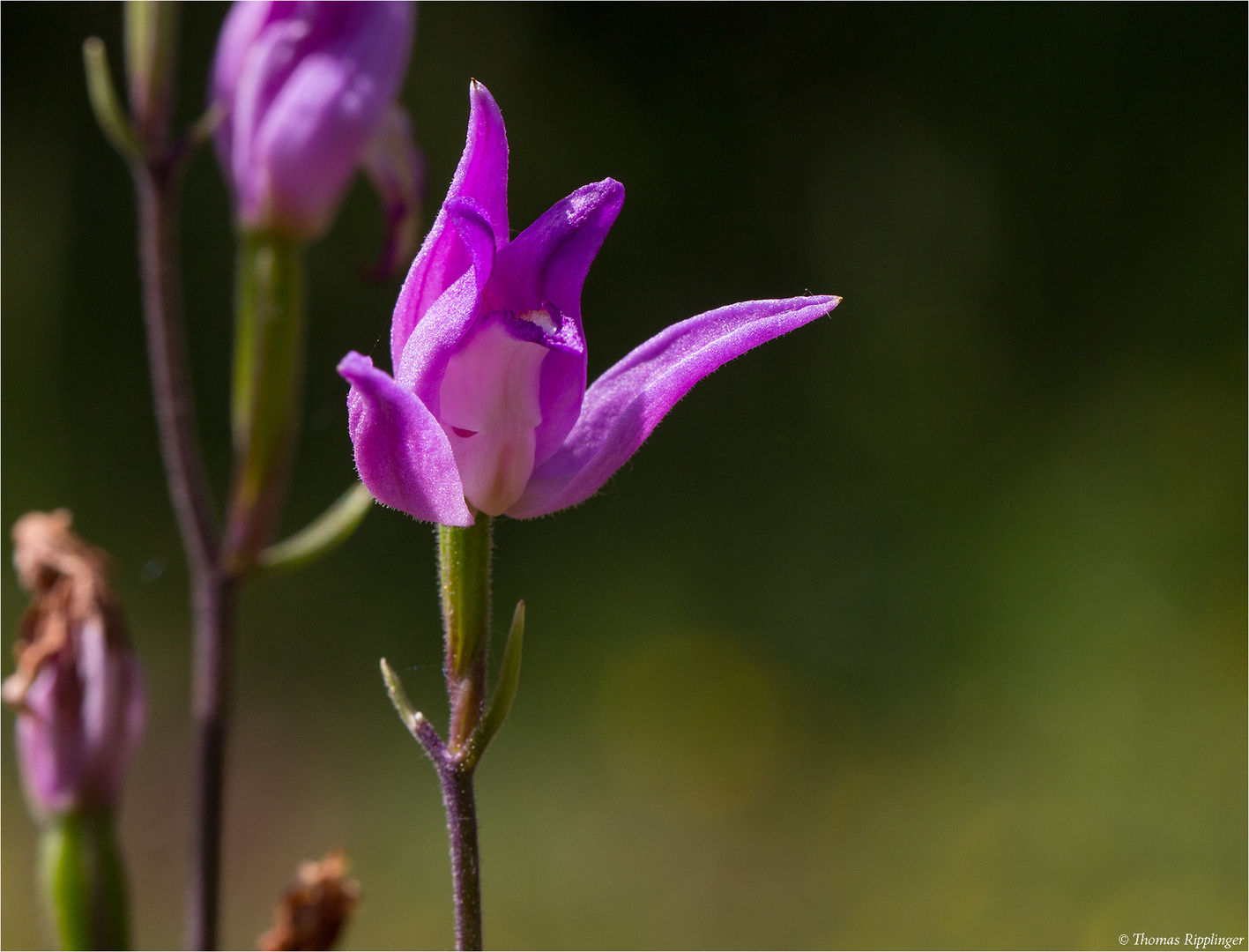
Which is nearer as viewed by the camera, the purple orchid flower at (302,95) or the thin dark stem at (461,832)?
the thin dark stem at (461,832)

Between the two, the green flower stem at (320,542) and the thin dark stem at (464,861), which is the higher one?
the green flower stem at (320,542)

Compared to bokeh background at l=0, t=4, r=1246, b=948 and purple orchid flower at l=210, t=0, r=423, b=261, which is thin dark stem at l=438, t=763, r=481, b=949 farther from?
bokeh background at l=0, t=4, r=1246, b=948

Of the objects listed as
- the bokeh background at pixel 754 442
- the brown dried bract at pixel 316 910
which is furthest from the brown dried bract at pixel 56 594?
the bokeh background at pixel 754 442

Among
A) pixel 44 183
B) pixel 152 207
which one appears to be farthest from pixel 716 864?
pixel 44 183

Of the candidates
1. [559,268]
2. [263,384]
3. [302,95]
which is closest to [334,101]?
[302,95]

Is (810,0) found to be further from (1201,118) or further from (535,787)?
(535,787)

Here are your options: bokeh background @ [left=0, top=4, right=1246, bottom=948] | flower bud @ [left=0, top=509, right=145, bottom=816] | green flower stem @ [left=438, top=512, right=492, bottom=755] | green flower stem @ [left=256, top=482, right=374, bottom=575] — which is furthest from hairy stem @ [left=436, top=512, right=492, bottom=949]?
bokeh background @ [left=0, top=4, right=1246, bottom=948]

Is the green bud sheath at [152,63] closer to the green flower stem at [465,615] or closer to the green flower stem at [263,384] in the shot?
the green flower stem at [263,384]
